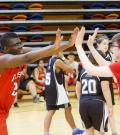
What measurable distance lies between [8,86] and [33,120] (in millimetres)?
4624

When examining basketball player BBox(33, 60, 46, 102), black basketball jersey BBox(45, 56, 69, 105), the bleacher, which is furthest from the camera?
the bleacher

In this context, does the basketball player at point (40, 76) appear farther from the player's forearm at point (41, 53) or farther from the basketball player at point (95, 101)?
the player's forearm at point (41, 53)

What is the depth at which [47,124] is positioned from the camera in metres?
6.72

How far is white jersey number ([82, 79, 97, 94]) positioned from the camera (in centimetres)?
536

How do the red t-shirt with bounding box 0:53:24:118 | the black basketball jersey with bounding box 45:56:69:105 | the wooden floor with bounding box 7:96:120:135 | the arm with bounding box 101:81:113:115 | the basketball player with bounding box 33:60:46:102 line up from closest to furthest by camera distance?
the red t-shirt with bounding box 0:53:24:118 < the arm with bounding box 101:81:113:115 < the black basketball jersey with bounding box 45:56:69:105 < the wooden floor with bounding box 7:96:120:135 < the basketball player with bounding box 33:60:46:102

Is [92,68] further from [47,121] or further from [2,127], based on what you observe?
[47,121]

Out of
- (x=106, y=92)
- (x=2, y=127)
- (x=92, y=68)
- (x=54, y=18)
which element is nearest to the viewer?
(x=92, y=68)

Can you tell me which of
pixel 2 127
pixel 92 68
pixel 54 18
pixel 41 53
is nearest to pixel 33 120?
pixel 2 127

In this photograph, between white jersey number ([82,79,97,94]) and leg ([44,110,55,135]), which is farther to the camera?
leg ([44,110,55,135])

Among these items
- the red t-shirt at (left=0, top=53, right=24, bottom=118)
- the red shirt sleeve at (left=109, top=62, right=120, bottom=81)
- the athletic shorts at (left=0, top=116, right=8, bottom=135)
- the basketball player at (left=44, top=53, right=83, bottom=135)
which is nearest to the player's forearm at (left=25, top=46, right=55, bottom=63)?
the red shirt sleeve at (left=109, top=62, right=120, bottom=81)

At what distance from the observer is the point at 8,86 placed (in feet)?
13.0

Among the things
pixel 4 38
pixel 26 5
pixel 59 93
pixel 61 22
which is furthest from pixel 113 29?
pixel 4 38

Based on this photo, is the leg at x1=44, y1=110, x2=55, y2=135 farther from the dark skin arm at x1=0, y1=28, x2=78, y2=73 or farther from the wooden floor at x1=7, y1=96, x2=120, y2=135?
the dark skin arm at x1=0, y1=28, x2=78, y2=73

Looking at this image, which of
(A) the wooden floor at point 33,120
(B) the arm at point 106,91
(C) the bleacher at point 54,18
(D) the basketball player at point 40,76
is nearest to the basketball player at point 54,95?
(A) the wooden floor at point 33,120
